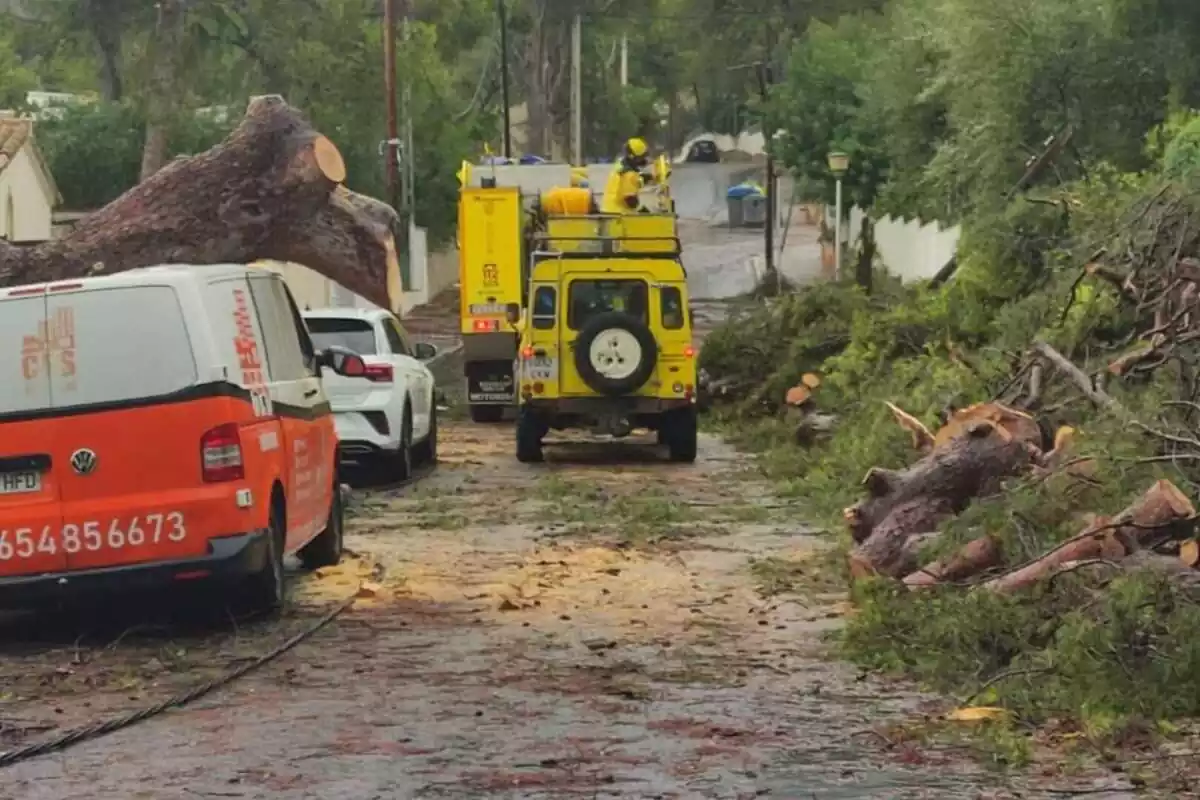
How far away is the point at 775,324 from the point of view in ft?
79.2

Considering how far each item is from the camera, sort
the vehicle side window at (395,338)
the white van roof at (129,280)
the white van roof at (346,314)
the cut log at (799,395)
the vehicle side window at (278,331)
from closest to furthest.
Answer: the white van roof at (129,280) < the vehicle side window at (278,331) < the white van roof at (346,314) < the vehicle side window at (395,338) < the cut log at (799,395)

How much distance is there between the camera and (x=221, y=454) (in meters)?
9.83

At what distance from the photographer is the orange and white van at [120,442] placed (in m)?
9.73

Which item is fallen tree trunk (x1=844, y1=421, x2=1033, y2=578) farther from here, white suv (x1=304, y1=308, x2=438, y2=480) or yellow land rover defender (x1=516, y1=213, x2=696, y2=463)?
yellow land rover defender (x1=516, y1=213, x2=696, y2=463)

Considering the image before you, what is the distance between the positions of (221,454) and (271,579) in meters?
0.99

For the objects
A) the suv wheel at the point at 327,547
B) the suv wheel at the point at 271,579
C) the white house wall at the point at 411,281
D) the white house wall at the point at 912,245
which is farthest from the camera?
the white house wall at the point at 411,281

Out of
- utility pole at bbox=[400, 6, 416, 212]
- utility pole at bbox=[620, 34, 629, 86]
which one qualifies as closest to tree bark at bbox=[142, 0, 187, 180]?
utility pole at bbox=[400, 6, 416, 212]

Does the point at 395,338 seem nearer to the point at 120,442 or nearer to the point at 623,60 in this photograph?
the point at 120,442

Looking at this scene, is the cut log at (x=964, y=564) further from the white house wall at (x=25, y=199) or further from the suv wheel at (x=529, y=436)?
the white house wall at (x=25, y=199)

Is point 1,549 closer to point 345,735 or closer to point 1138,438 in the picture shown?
point 345,735

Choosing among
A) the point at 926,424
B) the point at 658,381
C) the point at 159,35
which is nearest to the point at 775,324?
the point at 658,381

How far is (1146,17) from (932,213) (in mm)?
13547

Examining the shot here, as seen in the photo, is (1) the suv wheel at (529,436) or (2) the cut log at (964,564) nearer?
(2) the cut log at (964,564)

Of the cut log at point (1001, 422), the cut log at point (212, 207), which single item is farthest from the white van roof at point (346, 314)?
the cut log at point (1001, 422)
